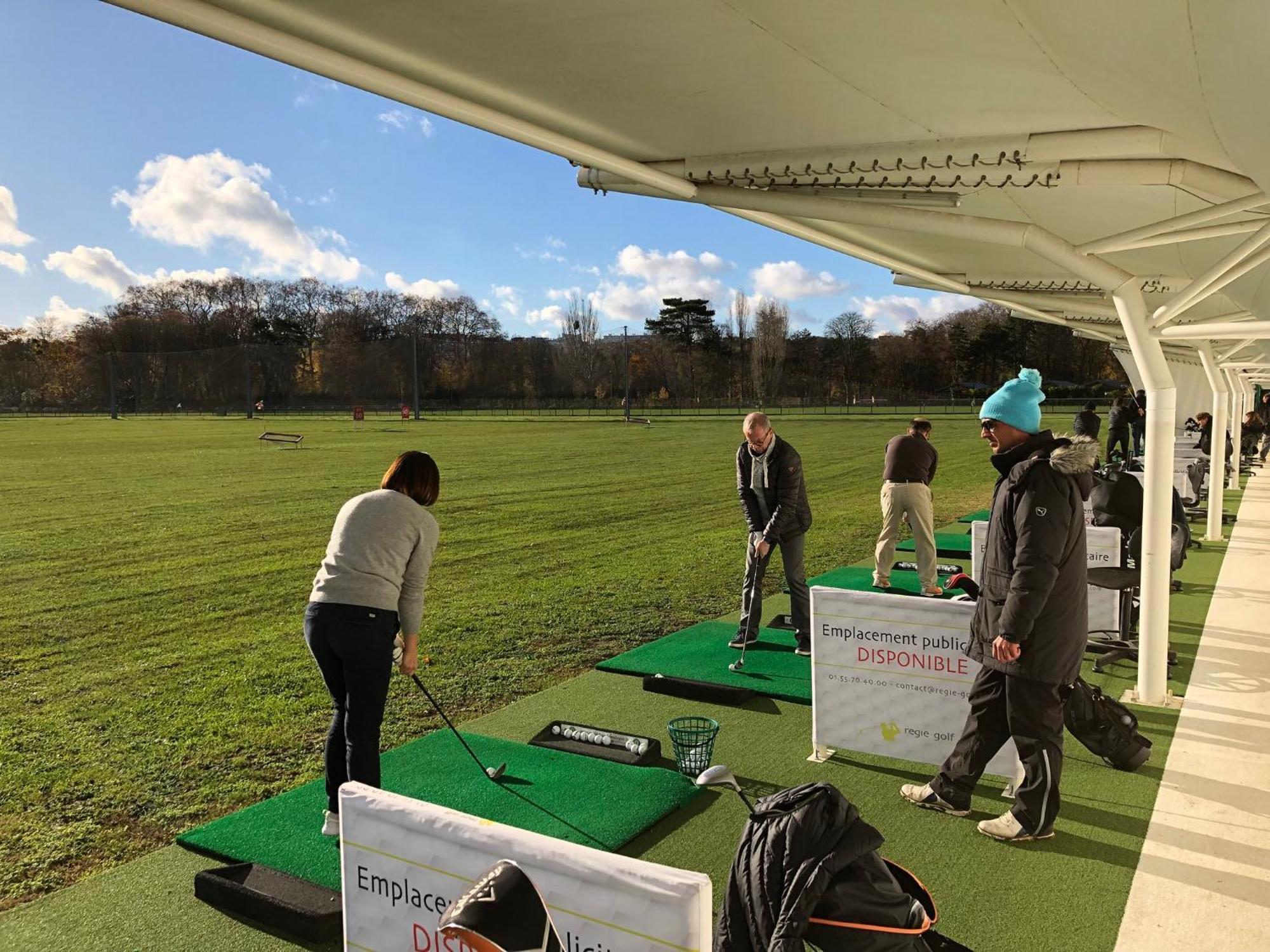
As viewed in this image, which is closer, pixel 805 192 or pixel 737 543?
pixel 805 192

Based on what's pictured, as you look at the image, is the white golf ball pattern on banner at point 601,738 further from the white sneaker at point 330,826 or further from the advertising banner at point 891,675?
the white sneaker at point 330,826

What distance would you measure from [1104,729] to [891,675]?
3.94 ft

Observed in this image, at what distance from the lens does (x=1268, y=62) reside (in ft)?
6.79

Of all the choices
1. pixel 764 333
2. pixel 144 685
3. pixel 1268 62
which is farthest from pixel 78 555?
pixel 764 333

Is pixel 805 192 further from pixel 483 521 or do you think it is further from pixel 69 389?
pixel 69 389

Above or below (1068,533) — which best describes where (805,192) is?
above

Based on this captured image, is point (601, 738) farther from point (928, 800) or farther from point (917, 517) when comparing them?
point (917, 517)

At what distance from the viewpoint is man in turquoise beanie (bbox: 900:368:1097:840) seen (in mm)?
4215

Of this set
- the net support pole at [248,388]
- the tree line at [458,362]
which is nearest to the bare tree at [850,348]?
the tree line at [458,362]

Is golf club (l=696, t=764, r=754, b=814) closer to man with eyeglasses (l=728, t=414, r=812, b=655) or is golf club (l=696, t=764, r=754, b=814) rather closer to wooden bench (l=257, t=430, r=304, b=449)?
man with eyeglasses (l=728, t=414, r=812, b=655)

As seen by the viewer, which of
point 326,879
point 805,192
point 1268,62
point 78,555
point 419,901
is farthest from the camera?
point 78,555

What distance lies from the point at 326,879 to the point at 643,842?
1481mm

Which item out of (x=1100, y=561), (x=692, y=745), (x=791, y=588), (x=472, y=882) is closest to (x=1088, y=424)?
(x=1100, y=561)

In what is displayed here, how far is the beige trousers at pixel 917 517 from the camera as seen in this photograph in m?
9.86
